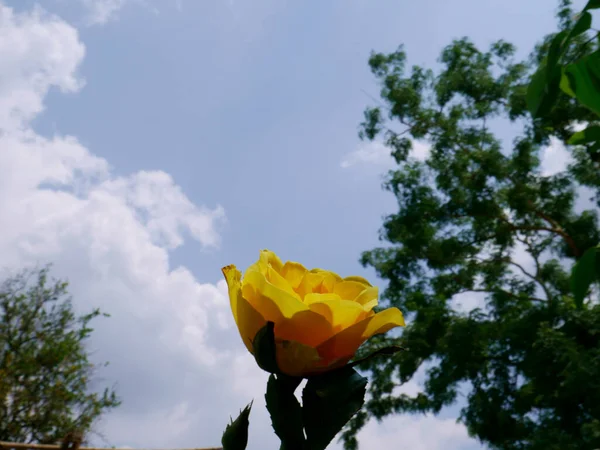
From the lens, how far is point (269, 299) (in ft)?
1.43

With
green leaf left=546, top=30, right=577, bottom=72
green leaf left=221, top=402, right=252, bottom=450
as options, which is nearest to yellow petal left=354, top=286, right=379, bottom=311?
green leaf left=221, top=402, right=252, bottom=450

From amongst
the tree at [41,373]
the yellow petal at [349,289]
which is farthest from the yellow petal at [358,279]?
the tree at [41,373]

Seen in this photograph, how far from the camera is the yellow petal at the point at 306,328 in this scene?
430 millimetres

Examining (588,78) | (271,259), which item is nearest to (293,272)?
(271,259)

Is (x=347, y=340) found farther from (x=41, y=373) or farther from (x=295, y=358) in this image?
(x=41, y=373)

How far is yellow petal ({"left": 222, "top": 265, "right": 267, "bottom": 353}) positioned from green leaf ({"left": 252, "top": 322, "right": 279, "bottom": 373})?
0.06ft

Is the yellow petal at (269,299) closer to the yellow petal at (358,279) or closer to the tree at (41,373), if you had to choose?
the yellow petal at (358,279)

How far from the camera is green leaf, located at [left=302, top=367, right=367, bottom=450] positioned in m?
0.42

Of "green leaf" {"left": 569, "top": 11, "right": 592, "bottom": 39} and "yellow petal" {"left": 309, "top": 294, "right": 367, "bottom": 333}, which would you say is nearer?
"yellow petal" {"left": 309, "top": 294, "right": 367, "bottom": 333}

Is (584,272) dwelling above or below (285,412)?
above

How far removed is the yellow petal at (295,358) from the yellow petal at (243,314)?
0.02 metres

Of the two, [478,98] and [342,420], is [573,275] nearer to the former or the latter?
[342,420]

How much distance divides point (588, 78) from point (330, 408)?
2.73 feet

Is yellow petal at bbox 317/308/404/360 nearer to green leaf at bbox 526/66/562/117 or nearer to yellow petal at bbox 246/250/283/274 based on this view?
yellow petal at bbox 246/250/283/274
